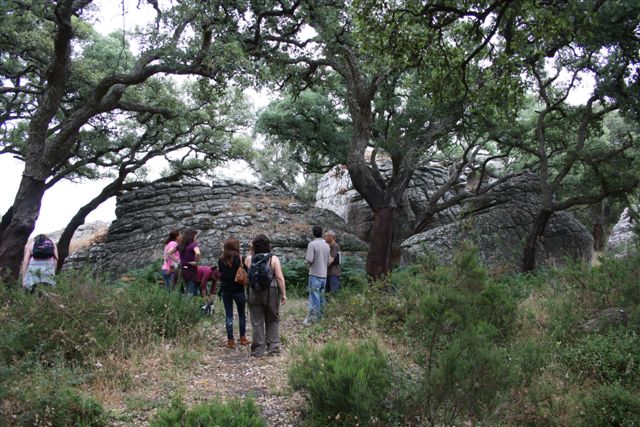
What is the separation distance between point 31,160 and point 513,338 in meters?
9.85

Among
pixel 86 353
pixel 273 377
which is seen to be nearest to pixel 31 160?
pixel 86 353

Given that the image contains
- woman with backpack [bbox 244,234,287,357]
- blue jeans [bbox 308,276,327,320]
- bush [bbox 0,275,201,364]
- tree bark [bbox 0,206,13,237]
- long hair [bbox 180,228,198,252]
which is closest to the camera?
bush [bbox 0,275,201,364]

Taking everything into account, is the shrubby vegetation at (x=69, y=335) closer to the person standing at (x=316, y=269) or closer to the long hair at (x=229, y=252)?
the long hair at (x=229, y=252)

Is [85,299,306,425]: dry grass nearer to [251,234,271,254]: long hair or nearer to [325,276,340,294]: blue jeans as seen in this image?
[251,234,271,254]: long hair

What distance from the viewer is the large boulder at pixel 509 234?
14.7m

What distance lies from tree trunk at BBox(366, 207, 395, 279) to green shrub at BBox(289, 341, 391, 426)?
7.91 meters

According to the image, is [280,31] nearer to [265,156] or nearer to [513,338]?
[513,338]

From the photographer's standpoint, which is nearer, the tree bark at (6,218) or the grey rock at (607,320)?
the grey rock at (607,320)

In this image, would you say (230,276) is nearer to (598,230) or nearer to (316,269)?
(316,269)

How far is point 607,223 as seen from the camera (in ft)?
97.8

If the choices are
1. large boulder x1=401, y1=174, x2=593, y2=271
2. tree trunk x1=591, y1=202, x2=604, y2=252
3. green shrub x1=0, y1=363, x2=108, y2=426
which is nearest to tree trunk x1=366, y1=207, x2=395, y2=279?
large boulder x1=401, y1=174, x2=593, y2=271

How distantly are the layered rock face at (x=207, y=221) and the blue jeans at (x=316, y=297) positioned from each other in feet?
21.8

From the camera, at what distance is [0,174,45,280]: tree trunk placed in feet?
33.8

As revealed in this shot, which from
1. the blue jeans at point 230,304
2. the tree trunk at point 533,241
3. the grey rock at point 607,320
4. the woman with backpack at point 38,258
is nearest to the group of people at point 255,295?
the blue jeans at point 230,304
